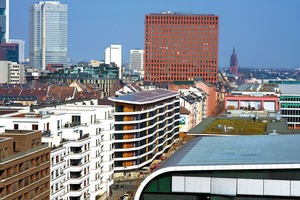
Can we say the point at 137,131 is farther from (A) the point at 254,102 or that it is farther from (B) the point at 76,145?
(A) the point at 254,102

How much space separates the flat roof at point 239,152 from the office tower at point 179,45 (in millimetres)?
144198

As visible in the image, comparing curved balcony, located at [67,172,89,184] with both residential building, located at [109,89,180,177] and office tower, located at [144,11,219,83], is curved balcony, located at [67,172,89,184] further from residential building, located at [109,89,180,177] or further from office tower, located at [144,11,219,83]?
office tower, located at [144,11,219,83]

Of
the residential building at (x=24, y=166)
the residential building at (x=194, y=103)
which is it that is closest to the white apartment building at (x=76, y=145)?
the residential building at (x=24, y=166)

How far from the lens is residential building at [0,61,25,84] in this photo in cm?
17525

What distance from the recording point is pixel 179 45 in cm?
18088

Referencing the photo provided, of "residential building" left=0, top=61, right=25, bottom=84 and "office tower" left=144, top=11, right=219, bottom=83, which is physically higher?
"office tower" left=144, top=11, right=219, bottom=83

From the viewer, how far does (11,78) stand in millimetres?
178750

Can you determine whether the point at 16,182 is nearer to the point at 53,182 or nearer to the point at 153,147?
the point at 53,182

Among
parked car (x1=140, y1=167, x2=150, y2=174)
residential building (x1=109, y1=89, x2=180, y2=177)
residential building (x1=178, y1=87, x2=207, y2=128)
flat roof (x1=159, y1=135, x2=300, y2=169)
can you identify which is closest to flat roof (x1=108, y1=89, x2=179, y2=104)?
residential building (x1=109, y1=89, x2=180, y2=177)

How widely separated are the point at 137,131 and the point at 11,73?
114084mm

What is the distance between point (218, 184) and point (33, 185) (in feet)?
66.0

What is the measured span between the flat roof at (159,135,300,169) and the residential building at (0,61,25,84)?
146 meters

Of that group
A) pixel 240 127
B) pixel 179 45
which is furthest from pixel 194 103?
pixel 179 45

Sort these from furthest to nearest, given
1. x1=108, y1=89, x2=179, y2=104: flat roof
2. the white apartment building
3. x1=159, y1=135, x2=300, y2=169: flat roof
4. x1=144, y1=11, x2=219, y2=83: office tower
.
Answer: x1=144, y1=11, x2=219, y2=83: office tower < x1=108, y1=89, x2=179, y2=104: flat roof < the white apartment building < x1=159, y1=135, x2=300, y2=169: flat roof
